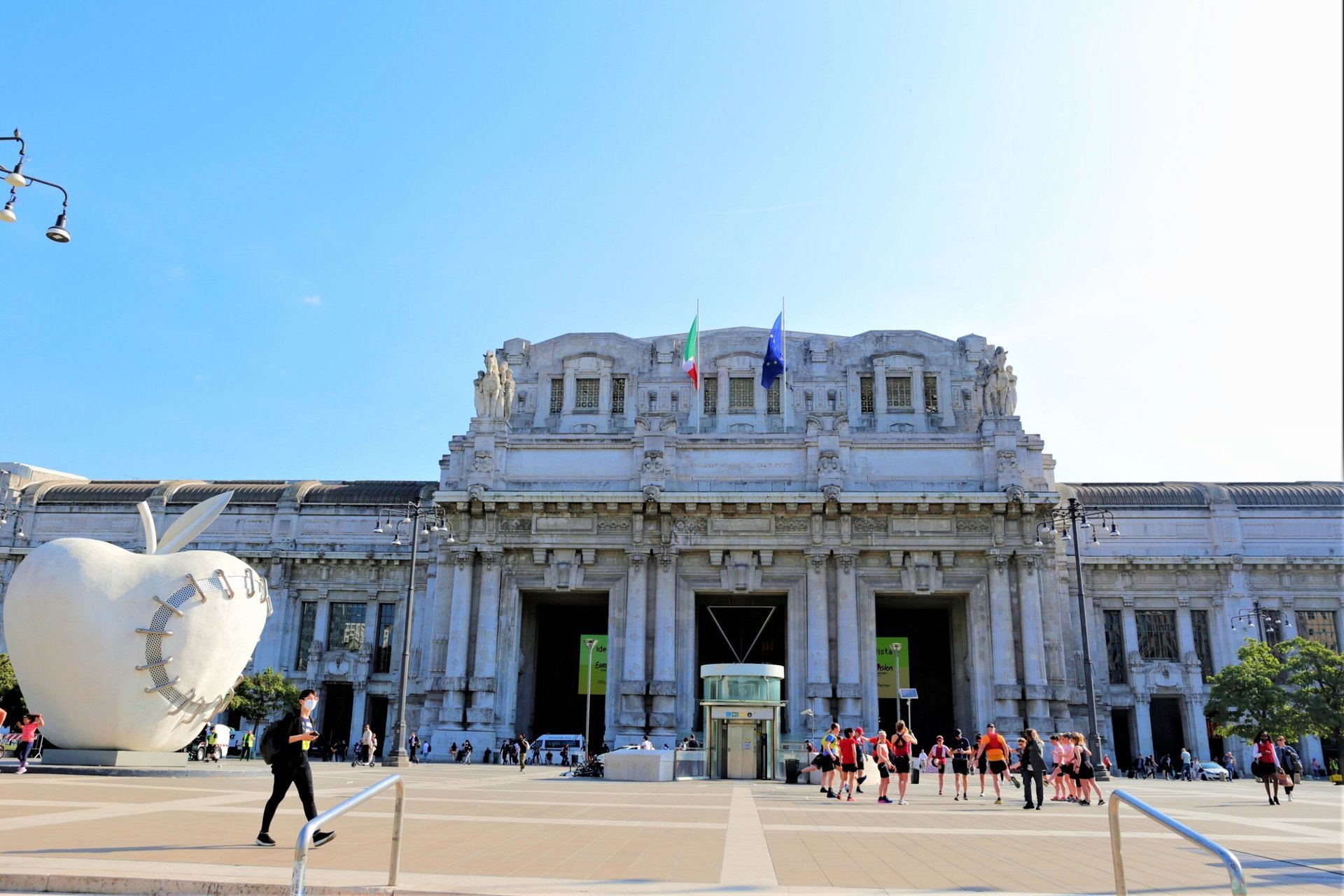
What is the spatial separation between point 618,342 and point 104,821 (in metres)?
41.0

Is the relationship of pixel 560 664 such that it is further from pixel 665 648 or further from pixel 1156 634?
pixel 1156 634

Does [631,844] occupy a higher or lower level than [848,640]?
lower

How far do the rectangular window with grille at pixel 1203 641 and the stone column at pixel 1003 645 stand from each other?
42.2ft

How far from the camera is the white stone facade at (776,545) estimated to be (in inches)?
1716

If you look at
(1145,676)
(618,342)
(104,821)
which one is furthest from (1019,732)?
(104,821)

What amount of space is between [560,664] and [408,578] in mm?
10271

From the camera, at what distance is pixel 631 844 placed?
11922 millimetres

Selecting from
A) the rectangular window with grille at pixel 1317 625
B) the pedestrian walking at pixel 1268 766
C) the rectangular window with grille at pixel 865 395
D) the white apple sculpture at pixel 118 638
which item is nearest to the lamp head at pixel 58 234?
the white apple sculpture at pixel 118 638

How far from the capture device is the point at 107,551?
21.7 metres

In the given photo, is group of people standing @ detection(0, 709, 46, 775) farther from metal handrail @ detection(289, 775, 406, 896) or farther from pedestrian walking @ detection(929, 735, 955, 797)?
pedestrian walking @ detection(929, 735, 955, 797)

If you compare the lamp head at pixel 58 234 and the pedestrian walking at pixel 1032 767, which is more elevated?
the lamp head at pixel 58 234

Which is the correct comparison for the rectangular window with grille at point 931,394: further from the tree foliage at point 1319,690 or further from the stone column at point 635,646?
the tree foliage at point 1319,690

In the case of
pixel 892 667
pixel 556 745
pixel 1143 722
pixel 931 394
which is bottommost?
pixel 556 745

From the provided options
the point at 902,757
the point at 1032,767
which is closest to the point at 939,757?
the point at 902,757
